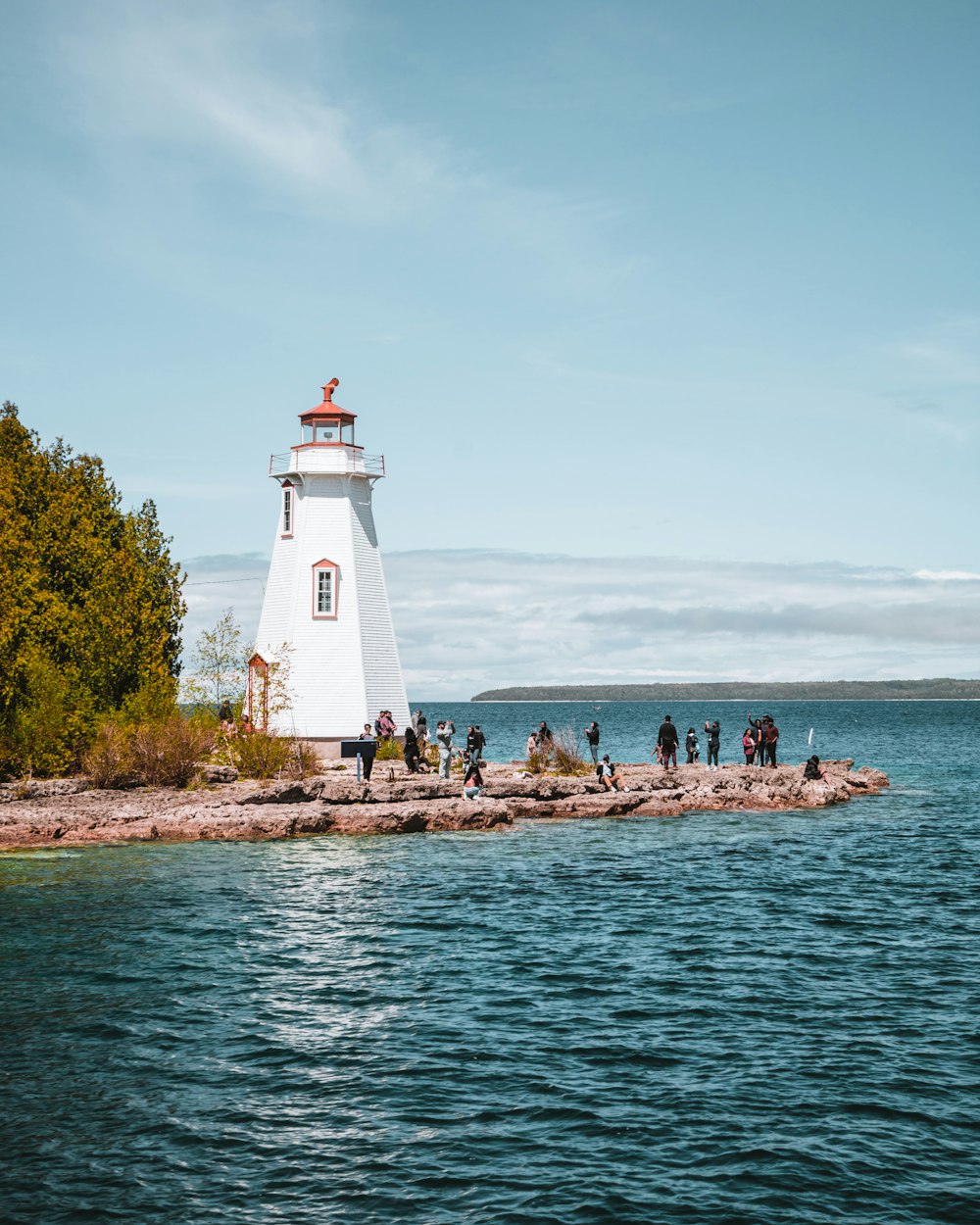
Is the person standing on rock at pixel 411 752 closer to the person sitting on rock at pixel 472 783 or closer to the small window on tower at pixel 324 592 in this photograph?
the person sitting on rock at pixel 472 783

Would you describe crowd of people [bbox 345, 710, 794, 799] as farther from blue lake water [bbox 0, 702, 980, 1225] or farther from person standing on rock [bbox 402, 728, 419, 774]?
blue lake water [bbox 0, 702, 980, 1225]

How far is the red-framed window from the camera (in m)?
43.9

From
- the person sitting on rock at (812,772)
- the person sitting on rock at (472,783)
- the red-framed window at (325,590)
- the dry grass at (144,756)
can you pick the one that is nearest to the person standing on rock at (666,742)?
the person sitting on rock at (812,772)

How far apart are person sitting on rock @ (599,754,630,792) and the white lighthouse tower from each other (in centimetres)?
912

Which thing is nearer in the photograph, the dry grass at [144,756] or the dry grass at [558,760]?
the dry grass at [144,756]

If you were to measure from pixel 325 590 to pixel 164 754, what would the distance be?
9823 millimetres

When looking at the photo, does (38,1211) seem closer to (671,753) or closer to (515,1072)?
(515,1072)

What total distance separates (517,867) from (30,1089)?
1665cm

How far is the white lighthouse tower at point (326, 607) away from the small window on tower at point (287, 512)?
1.6 inches

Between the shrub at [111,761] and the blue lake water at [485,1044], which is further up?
the shrub at [111,761]

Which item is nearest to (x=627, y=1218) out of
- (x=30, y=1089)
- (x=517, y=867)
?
(x=30, y=1089)

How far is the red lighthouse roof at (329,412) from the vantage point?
45156 millimetres

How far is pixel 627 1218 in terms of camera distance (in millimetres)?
10031

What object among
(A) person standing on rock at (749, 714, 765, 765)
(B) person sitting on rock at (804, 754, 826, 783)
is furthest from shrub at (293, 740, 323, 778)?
(A) person standing on rock at (749, 714, 765, 765)
